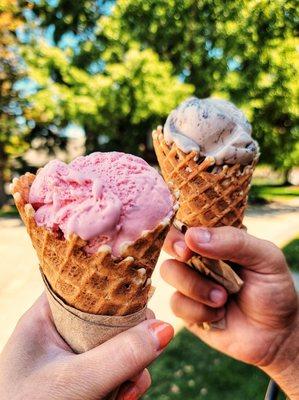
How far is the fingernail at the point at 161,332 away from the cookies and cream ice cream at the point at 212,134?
111 centimetres

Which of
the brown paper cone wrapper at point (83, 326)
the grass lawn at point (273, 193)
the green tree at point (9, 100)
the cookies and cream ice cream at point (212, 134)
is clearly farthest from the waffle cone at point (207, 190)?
the green tree at point (9, 100)

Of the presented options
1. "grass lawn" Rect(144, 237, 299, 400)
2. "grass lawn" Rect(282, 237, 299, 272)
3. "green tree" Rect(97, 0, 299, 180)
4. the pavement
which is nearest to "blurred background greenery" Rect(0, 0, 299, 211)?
"green tree" Rect(97, 0, 299, 180)

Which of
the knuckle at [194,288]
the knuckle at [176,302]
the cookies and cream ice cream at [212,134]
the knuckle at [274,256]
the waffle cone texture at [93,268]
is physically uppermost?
the cookies and cream ice cream at [212,134]

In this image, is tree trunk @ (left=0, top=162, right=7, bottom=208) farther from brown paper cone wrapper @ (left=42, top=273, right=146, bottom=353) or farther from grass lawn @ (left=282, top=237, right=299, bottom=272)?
brown paper cone wrapper @ (left=42, top=273, right=146, bottom=353)

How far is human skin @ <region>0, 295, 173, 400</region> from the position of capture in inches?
62.2

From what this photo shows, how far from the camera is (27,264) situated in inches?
337

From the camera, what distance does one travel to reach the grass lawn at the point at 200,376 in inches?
172

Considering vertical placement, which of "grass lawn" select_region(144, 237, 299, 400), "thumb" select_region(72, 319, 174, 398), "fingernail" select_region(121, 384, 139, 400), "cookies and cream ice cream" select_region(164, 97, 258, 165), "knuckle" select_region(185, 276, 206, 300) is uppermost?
"cookies and cream ice cream" select_region(164, 97, 258, 165)

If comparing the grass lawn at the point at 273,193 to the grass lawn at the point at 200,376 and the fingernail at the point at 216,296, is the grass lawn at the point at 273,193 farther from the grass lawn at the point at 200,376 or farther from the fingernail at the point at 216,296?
the fingernail at the point at 216,296

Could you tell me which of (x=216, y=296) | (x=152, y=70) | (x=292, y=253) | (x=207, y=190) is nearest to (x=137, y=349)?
(x=207, y=190)

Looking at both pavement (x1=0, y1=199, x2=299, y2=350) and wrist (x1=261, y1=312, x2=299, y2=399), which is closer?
wrist (x1=261, y1=312, x2=299, y2=399)

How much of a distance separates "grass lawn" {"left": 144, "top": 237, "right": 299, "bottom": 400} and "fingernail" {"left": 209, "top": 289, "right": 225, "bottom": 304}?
185 centimetres

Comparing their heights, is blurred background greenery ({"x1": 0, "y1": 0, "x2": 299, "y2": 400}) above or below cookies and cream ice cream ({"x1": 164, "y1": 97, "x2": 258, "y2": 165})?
below

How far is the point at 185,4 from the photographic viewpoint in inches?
552
